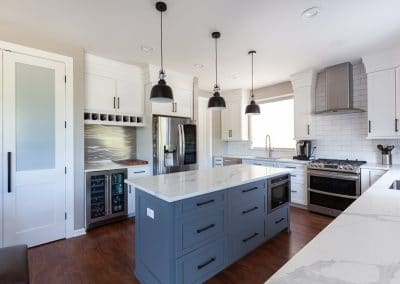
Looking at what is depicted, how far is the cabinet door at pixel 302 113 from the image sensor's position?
13.5 ft

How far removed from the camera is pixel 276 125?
502 centimetres

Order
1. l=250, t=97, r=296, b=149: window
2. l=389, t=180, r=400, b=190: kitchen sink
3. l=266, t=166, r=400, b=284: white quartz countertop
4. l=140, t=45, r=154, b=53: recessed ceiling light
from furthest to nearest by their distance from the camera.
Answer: l=250, t=97, r=296, b=149: window
l=140, t=45, r=154, b=53: recessed ceiling light
l=389, t=180, r=400, b=190: kitchen sink
l=266, t=166, r=400, b=284: white quartz countertop

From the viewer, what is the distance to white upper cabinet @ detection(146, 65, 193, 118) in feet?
12.6

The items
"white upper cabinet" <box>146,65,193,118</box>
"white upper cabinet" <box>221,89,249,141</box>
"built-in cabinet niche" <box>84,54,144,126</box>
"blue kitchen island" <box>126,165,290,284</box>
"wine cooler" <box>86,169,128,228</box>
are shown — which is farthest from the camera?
"white upper cabinet" <box>221,89,249,141</box>

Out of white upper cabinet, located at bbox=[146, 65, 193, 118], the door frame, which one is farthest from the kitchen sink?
the door frame

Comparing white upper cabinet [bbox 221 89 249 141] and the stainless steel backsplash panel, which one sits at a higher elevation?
white upper cabinet [bbox 221 89 249 141]

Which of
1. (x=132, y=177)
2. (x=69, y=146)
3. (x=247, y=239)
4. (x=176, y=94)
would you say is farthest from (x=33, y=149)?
(x=247, y=239)

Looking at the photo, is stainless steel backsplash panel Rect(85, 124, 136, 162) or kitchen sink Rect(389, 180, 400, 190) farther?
stainless steel backsplash panel Rect(85, 124, 136, 162)

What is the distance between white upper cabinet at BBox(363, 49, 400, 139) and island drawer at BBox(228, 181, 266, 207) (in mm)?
2186

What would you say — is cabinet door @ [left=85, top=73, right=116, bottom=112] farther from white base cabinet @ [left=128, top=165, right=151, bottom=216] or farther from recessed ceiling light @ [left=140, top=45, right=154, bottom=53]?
white base cabinet @ [left=128, top=165, right=151, bottom=216]

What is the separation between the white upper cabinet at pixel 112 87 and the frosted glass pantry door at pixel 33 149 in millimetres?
524

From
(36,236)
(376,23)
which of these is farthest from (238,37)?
(36,236)

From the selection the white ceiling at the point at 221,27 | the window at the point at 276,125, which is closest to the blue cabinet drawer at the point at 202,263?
the white ceiling at the point at 221,27

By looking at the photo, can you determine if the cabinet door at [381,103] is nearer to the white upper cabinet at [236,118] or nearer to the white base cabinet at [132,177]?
the white upper cabinet at [236,118]
